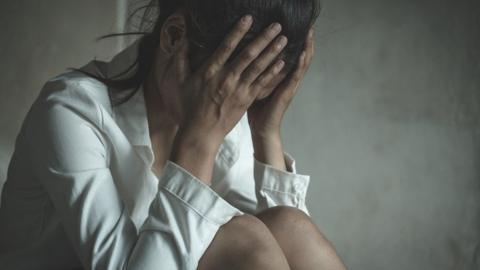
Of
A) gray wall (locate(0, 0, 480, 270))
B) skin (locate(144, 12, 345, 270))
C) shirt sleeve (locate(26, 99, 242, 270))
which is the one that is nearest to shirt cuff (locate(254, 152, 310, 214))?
skin (locate(144, 12, 345, 270))

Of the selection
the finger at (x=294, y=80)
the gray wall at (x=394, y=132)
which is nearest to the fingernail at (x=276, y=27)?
the finger at (x=294, y=80)

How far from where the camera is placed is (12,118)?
1565mm

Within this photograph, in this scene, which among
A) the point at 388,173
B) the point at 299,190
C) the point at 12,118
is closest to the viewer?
the point at 299,190

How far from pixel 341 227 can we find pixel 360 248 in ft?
0.29

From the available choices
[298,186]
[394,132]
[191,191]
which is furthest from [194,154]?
[394,132]

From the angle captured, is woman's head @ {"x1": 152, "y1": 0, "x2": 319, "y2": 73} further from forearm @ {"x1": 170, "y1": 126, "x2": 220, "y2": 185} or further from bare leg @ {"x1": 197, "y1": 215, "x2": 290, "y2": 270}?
bare leg @ {"x1": 197, "y1": 215, "x2": 290, "y2": 270}

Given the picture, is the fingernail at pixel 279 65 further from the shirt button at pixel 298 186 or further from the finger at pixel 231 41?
the shirt button at pixel 298 186

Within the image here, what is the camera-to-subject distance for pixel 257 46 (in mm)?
830

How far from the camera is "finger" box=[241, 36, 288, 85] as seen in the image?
842 mm

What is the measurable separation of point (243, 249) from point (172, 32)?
33 cm

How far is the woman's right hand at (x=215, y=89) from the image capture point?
0.83m

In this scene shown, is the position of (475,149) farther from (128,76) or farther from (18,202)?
(18,202)

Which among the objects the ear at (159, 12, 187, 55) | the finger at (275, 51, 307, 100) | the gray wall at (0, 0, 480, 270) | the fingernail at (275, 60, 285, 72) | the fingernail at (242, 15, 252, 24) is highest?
the fingernail at (242, 15, 252, 24)

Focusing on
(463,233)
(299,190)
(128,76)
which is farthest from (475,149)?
(128,76)
